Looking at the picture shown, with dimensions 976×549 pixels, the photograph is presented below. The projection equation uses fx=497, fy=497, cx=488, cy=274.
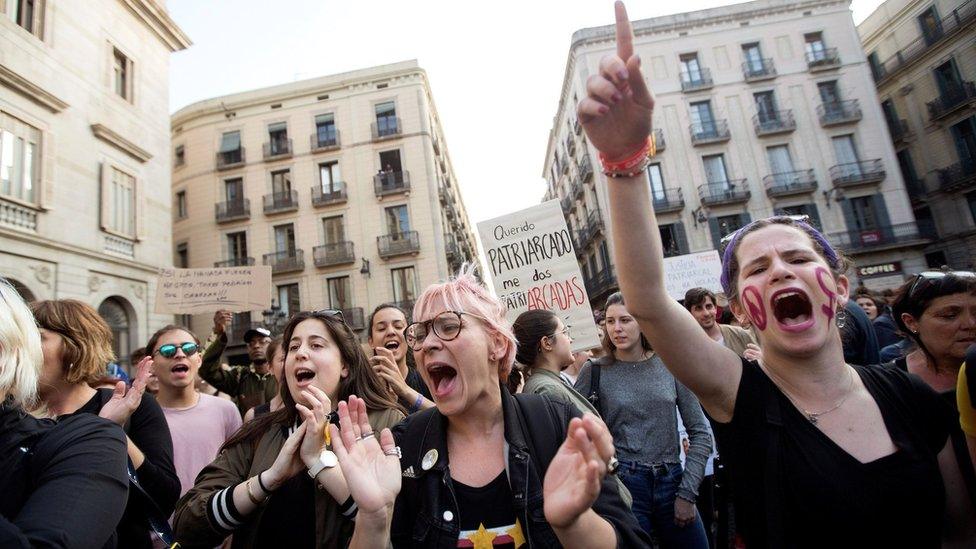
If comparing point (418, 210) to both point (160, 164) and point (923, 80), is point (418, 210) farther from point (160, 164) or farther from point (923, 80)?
point (923, 80)

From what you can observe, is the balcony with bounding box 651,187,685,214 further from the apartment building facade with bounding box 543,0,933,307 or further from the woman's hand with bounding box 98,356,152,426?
the woman's hand with bounding box 98,356,152,426

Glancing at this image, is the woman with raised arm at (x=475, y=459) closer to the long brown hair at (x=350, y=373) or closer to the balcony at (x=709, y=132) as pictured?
the long brown hair at (x=350, y=373)

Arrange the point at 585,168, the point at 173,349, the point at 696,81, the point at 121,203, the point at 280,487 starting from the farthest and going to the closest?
the point at 585,168, the point at 696,81, the point at 121,203, the point at 173,349, the point at 280,487

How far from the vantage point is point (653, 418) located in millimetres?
3455

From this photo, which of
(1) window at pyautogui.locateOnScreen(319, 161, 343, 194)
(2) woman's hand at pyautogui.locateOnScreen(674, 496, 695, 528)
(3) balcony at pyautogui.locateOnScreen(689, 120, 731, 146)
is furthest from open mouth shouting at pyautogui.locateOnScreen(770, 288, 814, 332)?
(3) balcony at pyautogui.locateOnScreen(689, 120, 731, 146)

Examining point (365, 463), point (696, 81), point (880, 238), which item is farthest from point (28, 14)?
point (880, 238)

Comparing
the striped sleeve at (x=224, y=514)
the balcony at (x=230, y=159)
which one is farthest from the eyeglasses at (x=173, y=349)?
the balcony at (x=230, y=159)

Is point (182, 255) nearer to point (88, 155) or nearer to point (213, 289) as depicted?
point (88, 155)

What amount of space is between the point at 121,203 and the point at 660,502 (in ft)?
50.8

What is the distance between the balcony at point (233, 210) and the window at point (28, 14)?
44.6ft

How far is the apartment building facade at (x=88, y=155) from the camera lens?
420 inches

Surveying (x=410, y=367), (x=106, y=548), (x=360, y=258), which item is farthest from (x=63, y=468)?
(x=360, y=258)

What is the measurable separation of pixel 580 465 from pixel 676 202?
976 inches

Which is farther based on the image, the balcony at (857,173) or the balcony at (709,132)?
the balcony at (709,132)
